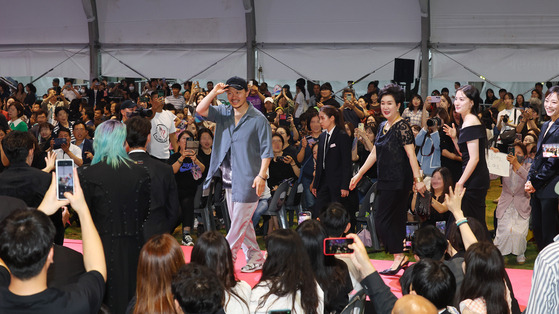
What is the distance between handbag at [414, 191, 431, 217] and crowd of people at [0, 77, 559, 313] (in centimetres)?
1

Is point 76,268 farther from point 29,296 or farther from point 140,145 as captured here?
point 140,145

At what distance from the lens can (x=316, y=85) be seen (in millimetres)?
16141

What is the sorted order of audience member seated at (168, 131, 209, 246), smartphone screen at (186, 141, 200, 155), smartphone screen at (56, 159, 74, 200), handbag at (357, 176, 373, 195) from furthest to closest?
handbag at (357, 176, 373, 195)
audience member seated at (168, 131, 209, 246)
smartphone screen at (186, 141, 200, 155)
smartphone screen at (56, 159, 74, 200)

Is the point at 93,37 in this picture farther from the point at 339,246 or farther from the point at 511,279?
the point at 339,246

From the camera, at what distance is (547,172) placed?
5.62m

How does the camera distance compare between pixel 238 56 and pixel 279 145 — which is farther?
pixel 238 56

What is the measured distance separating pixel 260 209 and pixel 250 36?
31.7ft

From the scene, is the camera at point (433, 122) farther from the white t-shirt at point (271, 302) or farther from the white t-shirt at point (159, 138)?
the white t-shirt at point (271, 302)

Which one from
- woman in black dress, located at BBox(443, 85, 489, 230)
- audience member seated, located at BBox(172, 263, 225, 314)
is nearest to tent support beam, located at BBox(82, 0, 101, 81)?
woman in black dress, located at BBox(443, 85, 489, 230)

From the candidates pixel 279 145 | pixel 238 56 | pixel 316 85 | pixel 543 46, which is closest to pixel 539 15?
pixel 543 46

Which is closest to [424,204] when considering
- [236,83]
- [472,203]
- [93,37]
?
[472,203]

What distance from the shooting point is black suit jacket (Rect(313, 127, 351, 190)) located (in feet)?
22.7

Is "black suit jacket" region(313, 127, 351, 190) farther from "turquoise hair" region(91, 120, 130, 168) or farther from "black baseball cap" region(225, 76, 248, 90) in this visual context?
"turquoise hair" region(91, 120, 130, 168)

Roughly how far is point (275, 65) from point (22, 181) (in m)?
12.5
